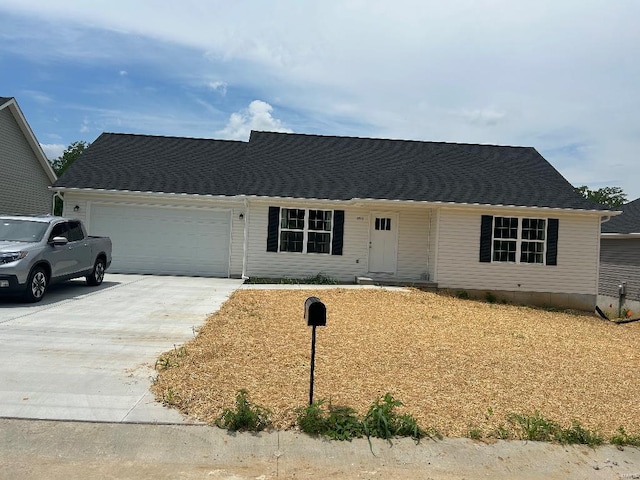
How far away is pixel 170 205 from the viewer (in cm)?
1661

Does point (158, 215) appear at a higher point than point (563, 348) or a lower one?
higher

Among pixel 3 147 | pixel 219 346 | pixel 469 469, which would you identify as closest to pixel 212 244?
pixel 3 147

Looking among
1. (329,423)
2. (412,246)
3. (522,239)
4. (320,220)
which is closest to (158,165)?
(320,220)

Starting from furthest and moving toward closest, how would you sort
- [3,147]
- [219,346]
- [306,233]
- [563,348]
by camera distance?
1. [3,147]
2. [306,233]
3. [563,348]
4. [219,346]

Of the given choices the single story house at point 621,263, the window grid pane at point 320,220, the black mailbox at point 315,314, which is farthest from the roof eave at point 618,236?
the black mailbox at point 315,314

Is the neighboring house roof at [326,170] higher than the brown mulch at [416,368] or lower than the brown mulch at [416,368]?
higher

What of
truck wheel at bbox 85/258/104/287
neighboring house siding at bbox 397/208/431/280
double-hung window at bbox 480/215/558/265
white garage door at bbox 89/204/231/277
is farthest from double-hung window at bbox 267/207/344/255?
truck wheel at bbox 85/258/104/287

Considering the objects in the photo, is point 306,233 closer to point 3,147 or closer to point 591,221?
point 591,221

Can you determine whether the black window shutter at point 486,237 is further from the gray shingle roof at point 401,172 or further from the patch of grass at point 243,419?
the patch of grass at point 243,419

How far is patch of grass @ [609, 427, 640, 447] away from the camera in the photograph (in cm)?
443

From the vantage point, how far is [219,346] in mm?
6949

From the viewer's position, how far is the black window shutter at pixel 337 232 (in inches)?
629

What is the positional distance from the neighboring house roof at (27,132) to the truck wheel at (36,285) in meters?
9.76

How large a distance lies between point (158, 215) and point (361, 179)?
266 inches
